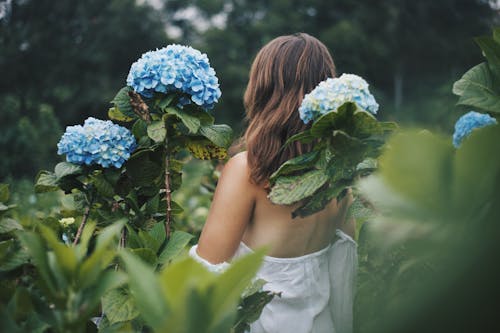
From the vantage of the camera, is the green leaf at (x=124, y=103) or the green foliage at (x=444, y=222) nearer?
the green foliage at (x=444, y=222)

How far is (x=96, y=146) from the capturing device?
4.33ft

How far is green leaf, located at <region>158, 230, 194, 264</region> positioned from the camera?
47.1 inches

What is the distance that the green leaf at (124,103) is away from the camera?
56.1 inches

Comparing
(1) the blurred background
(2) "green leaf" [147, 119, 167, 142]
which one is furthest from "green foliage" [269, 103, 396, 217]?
(1) the blurred background

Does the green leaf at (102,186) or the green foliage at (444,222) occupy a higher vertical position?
the green foliage at (444,222)

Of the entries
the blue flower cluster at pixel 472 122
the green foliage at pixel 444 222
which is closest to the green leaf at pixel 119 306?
the green foliage at pixel 444 222

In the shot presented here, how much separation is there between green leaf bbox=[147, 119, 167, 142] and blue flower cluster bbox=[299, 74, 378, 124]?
0.42m

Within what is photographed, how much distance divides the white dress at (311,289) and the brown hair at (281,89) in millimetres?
362

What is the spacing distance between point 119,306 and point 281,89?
944mm

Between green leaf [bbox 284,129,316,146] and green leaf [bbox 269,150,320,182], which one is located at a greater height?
green leaf [bbox 284,129,316,146]

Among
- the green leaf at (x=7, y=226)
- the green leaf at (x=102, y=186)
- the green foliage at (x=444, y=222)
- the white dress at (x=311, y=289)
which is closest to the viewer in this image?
the green foliage at (x=444, y=222)

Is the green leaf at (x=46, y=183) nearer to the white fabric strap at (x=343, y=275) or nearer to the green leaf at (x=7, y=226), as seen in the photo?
the green leaf at (x=7, y=226)

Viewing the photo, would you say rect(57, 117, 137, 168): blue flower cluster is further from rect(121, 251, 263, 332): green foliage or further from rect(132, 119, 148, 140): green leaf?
rect(121, 251, 263, 332): green foliage

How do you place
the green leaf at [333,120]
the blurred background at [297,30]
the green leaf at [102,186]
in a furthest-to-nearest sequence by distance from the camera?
the blurred background at [297,30], the green leaf at [102,186], the green leaf at [333,120]
